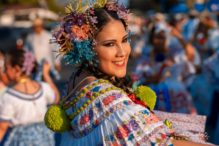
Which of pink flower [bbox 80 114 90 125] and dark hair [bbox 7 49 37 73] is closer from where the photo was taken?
pink flower [bbox 80 114 90 125]

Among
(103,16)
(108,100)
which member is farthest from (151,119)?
(103,16)

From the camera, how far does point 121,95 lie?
8.14 feet

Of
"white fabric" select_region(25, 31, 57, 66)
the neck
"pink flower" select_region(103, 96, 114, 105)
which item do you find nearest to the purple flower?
"pink flower" select_region(103, 96, 114, 105)

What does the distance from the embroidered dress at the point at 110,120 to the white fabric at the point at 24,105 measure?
6.80 ft

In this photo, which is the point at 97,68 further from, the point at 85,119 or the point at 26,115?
the point at 26,115

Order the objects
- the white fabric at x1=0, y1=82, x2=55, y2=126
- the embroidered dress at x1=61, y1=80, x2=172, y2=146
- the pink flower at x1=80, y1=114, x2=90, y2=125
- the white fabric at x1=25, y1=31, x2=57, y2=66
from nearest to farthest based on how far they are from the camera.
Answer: the embroidered dress at x1=61, y1=80, x2=172, y2=146 < the pink flower at x1=80, y1=114, x2=90, y2=125 < the white fabric at x1=0, y1=82, x2=55, y2=126 < the white fabric at x1=25, y1=31, x2=57, y2=66

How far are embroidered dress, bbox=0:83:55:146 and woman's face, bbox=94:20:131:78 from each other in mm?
2101

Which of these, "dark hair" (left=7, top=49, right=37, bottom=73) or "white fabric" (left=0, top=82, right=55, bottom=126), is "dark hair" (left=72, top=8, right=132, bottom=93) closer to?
"white fabric" (left=0, top=82, right=55, bottom=126)

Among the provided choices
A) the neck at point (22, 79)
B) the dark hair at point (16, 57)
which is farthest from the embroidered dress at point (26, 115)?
the dark hair at point (16, 57)

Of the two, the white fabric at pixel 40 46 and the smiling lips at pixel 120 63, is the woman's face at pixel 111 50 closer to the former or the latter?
the smiling lips at pixel 120 63

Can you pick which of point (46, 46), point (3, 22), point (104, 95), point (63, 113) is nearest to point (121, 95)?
point (104, 95)

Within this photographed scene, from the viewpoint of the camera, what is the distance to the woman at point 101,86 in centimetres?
237

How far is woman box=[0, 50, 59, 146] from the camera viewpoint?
4605 mm

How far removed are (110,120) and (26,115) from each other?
2.48m
